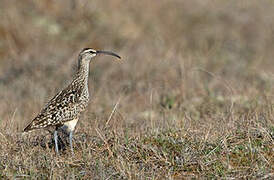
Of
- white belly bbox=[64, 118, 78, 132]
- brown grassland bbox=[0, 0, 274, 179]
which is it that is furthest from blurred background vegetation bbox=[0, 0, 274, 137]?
white belly bbox=[64, 118, 78, 132]

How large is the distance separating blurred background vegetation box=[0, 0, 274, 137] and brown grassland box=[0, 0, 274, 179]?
29 millimetres

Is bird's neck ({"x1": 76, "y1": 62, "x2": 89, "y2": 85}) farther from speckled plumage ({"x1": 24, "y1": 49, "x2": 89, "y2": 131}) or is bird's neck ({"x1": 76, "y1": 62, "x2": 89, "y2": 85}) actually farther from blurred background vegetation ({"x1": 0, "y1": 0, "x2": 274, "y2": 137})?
blurred background vegetation ({"x1": 0, "y1": 0, "x2": 274, "y2": 137})

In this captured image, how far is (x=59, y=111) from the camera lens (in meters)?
5.83

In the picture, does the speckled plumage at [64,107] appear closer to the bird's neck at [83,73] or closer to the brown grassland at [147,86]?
the bird's neck at [83,73]

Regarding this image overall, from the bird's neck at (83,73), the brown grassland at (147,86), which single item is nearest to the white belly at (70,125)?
the brown grassland at (147,86)

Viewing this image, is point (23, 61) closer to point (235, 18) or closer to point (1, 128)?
point (1, 128)

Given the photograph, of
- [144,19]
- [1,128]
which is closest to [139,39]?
[144,19]

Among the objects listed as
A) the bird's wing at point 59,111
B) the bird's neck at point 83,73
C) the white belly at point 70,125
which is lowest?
the white belly at point 70,125

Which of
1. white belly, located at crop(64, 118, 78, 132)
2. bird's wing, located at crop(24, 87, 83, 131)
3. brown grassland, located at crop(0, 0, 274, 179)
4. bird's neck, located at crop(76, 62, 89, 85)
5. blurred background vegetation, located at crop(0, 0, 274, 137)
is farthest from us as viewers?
blurred background vegetation, located at crop(0, 0, 274, 137)

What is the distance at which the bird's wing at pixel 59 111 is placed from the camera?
5.76 metres

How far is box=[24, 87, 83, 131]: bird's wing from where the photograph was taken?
5758 millimetres

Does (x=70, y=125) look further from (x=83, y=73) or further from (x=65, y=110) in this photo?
Result: (x=83, y=73)

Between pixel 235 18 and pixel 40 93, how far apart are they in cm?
791

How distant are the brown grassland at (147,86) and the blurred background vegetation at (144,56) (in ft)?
0.09
